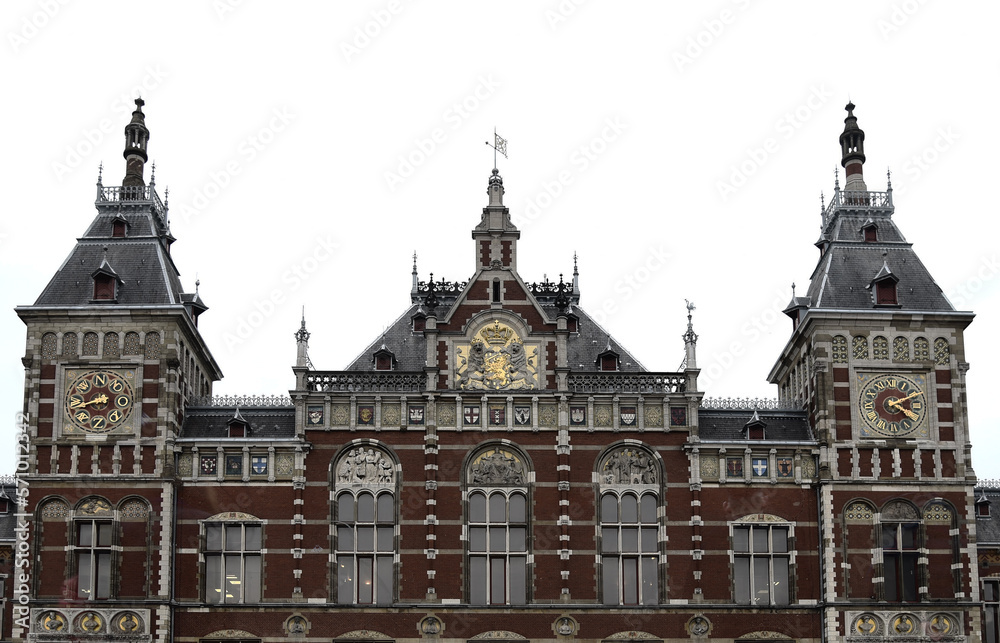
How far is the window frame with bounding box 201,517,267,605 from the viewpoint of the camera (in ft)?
162

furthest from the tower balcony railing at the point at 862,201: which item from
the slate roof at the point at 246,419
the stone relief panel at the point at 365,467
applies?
the slate roof at the point at 246,419

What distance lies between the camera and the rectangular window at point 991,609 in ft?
174

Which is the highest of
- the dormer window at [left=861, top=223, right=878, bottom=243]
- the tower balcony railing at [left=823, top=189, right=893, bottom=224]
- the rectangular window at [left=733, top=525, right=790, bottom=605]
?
the tower balcony railing at [left=823, top=189, right=893, bottom=224]

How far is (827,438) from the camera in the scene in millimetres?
50781

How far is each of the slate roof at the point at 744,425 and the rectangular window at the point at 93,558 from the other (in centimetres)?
2157

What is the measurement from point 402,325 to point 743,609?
17.0m

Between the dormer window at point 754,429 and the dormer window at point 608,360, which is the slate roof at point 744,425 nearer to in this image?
the dormer window at point 754,429

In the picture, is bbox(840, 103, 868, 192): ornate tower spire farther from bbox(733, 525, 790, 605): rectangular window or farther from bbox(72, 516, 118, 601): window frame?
bbox(72, 516, 118, 601): window frame

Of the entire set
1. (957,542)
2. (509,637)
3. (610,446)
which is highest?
(610,446)

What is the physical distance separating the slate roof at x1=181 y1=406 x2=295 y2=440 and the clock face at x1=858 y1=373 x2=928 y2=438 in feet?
68.6

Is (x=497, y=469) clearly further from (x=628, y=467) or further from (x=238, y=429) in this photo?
(x=238, y=429)

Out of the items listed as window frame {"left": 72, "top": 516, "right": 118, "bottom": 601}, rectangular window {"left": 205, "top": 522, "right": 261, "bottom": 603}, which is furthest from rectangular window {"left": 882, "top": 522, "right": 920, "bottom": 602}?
window frame {"left": 72, "top": 516, "right": 118, "bottom": 601}

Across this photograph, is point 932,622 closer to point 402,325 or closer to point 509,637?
point 509,637

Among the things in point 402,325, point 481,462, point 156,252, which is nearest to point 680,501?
point 481,462
